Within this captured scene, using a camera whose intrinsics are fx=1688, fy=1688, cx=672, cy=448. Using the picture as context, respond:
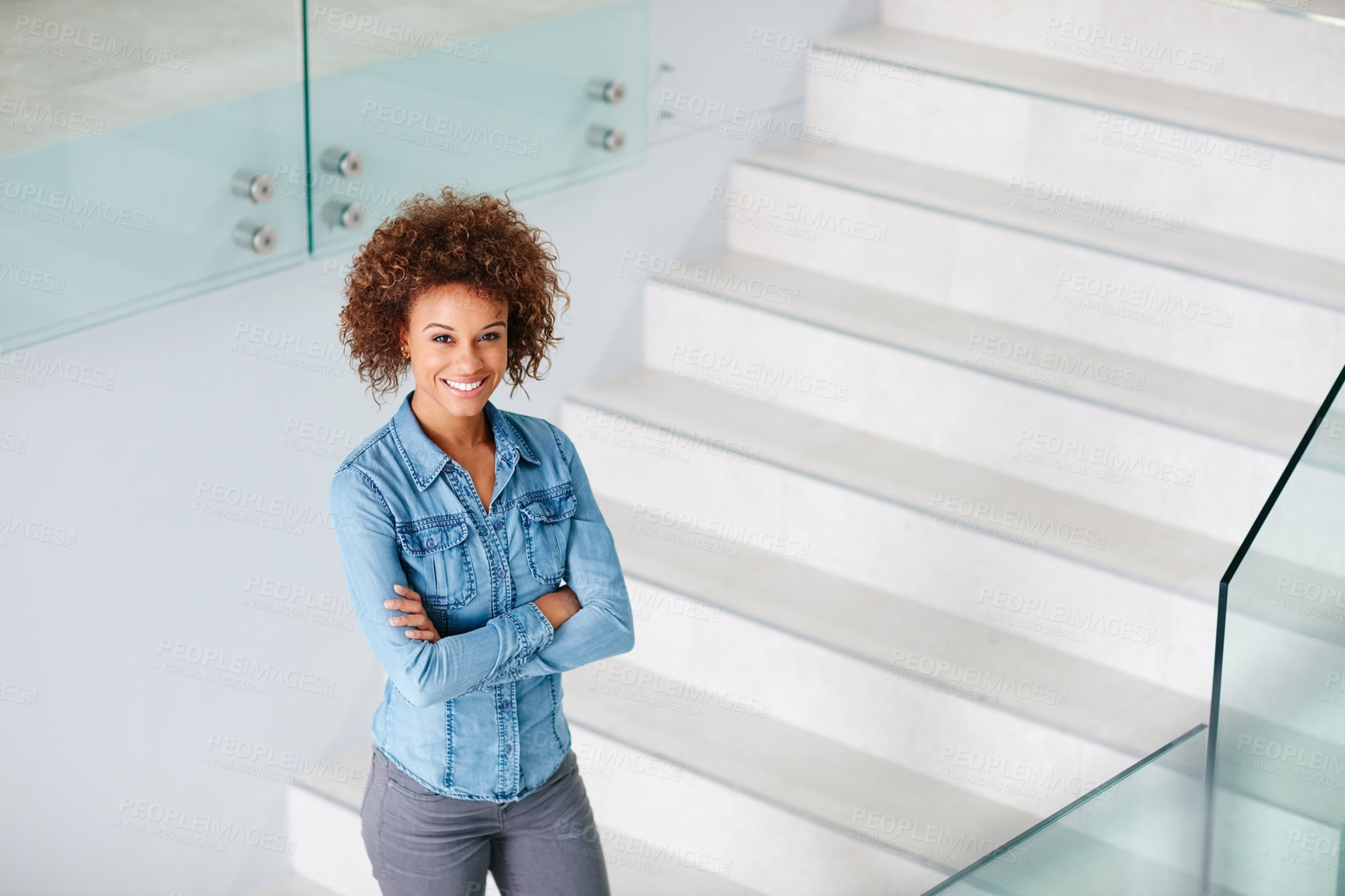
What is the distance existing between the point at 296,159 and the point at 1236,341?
194 cm

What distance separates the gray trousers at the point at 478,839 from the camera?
2.20 m

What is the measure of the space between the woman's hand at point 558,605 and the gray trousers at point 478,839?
21 cm

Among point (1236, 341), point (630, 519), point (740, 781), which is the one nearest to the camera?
point (740, 781)

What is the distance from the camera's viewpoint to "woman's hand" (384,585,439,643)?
2.07m

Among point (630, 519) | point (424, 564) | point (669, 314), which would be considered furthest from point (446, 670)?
point (669, 314)

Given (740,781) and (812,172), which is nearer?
(740,781)

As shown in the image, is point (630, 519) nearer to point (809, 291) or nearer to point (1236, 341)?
point (809, 291)

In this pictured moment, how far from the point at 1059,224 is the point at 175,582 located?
203 cm

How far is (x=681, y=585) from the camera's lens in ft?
11.7

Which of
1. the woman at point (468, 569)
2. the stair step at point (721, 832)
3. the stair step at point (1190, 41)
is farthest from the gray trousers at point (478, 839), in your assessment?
the stair step at point (1190, 41)

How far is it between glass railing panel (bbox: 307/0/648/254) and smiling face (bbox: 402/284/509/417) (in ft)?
3.30

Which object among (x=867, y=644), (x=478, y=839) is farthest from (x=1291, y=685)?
(x=478, y=839)

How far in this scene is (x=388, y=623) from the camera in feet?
6.81

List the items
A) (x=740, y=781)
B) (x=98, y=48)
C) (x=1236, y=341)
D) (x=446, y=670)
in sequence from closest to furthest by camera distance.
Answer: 1. (x=446, y=670)
2. (x=98, y=48)
3. (x=740, y=781)
4. (x=1236, y=341)
